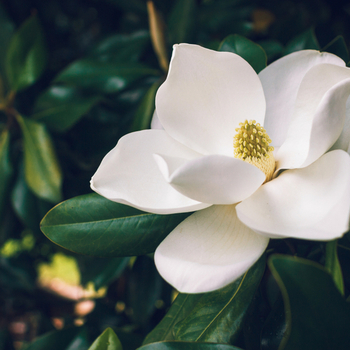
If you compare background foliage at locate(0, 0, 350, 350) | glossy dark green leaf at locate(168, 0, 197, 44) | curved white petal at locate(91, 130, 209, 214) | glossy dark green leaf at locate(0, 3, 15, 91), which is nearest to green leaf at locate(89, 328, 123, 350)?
background foliage at locate(0, 0, 350, 350)

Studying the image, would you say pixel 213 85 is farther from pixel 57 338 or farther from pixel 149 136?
pixel 57 338

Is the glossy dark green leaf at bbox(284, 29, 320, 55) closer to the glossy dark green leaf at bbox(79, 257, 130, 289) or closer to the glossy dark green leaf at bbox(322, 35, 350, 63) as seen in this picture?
the glossy dark green leaf at bbox(322, 35, 350, 63)

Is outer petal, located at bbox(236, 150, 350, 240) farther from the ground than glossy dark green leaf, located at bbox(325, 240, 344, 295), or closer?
farther from the ground

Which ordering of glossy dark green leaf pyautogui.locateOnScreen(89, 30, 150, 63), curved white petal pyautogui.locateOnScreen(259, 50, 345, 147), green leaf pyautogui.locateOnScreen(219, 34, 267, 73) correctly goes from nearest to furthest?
curved white petal pyautogui.locateOnScreen(259, 50, 345, 147)
green leaf pyautogui.locateOnScreen(219, 34, 267, 73)
glossy dark green leaf pyautogui.locateOnScreen(89, 30, 150, 63)

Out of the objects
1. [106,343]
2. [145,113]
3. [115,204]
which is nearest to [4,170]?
[145,113]

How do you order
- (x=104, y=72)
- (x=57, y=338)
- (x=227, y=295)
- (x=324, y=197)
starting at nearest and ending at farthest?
1. (x=324, y=197)
2. (x=227, y=295)
3. (x=57, y=338)
4. (x=104, y=72)

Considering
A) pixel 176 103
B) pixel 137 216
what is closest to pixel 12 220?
pixel 137 216

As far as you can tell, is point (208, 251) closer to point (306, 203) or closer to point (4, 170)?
point (306, 203)
